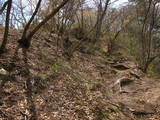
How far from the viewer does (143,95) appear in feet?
25.4

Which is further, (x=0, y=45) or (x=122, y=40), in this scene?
(x=122, y=40)

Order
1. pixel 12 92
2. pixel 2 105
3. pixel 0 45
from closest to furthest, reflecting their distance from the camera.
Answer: pixel 2 105 → pixel 12 92 → pixel 0 45

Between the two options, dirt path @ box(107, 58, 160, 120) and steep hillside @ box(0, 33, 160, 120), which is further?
dirt path @ box(107, 58, 160, 120)

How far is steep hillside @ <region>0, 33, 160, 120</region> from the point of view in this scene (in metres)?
4.49

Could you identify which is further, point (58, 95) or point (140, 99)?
point (140, 99)

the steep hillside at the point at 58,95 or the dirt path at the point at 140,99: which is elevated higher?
the steep hillside at the point at 58,95

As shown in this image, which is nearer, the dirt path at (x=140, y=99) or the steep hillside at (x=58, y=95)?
the steep hillside at (x=58, y=95)

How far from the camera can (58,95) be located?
5438mm

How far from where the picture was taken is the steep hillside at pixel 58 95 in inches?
177

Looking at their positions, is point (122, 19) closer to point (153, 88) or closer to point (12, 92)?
point (153, 88)

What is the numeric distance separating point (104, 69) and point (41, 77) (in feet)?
17.4

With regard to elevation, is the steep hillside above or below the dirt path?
above

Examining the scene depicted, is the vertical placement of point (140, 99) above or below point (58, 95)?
below

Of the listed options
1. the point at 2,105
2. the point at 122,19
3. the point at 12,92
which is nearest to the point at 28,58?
the point at 12,92
